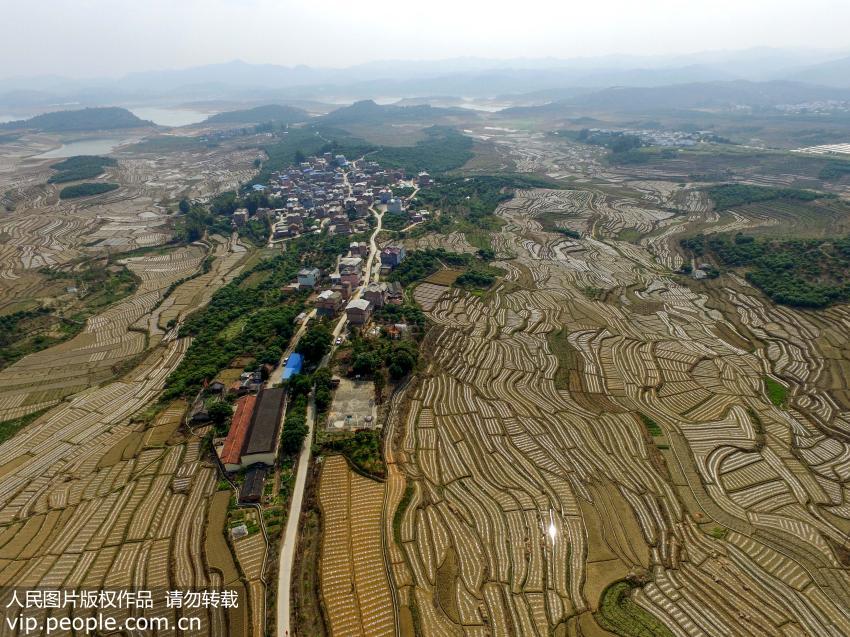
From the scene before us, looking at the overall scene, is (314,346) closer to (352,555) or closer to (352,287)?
(352,287)

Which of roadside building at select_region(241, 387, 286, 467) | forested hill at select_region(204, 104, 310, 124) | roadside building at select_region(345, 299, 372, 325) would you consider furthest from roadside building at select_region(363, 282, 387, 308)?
forested hill at select_region(204, 104, 310, 124)

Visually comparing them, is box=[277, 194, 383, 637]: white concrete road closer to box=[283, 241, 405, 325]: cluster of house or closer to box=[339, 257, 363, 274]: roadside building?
box=[283, 241, 405, 325]: cluster of house

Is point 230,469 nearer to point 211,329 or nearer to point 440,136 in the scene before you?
point 211,329

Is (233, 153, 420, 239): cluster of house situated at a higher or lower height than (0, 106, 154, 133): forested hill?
lower

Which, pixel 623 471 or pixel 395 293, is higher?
pixel 395 293

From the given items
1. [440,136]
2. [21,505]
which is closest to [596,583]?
[21,505]

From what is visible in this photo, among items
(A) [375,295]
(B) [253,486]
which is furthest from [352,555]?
(A) [375,295]
